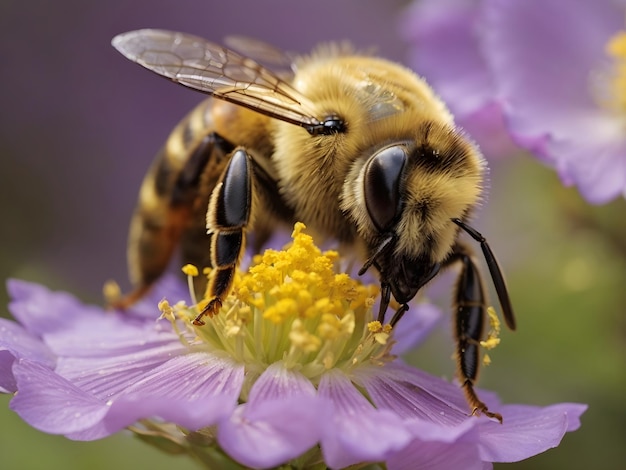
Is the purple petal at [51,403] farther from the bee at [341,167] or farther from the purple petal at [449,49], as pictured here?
the purple petal at [449,49]

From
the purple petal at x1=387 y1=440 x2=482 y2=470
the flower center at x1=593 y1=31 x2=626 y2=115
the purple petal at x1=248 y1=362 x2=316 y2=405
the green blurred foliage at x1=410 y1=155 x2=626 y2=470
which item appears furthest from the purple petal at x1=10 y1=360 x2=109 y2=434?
the flower center at x1=593 y1=31 x2=626 y2=115

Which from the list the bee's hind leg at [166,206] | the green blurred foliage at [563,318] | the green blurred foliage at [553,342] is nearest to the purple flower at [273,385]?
the bee's hind leg at [166,206]

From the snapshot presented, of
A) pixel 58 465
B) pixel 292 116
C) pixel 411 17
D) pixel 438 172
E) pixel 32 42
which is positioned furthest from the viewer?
pixel 32 42

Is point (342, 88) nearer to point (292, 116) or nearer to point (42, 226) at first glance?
point (292, 116)

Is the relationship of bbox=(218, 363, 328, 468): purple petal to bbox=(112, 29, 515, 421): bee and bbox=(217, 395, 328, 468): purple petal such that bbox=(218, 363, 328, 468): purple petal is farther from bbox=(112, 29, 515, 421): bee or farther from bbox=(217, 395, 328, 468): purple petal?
bbox=(112, 29, 515, 421): bee

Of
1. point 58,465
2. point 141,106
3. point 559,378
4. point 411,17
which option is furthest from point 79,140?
point 559,378

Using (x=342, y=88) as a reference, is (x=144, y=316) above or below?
below

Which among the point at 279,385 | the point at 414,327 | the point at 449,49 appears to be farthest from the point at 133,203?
the point at 279,385
